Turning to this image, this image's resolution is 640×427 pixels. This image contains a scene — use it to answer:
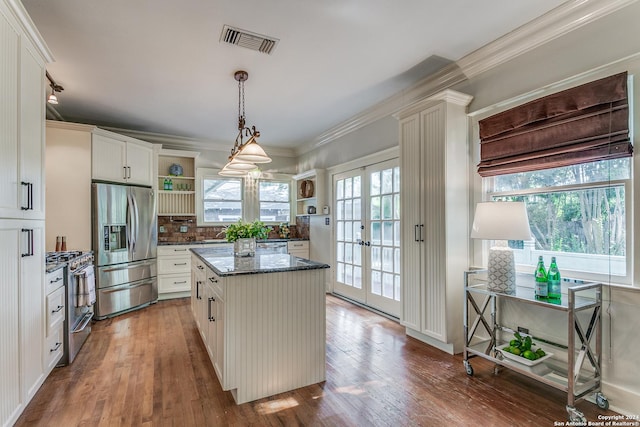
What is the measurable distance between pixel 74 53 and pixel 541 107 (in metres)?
3.88

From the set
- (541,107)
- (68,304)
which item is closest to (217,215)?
(68,304)

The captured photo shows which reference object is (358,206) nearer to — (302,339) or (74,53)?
(302,339)

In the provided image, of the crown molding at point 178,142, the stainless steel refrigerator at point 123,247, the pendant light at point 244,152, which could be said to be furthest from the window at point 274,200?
the pendant light at point 244,152

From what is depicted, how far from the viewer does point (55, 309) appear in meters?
2.58

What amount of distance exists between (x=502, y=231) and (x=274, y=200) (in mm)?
4655

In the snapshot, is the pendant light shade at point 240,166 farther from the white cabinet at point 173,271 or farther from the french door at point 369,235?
the white cabinet at point 173,271

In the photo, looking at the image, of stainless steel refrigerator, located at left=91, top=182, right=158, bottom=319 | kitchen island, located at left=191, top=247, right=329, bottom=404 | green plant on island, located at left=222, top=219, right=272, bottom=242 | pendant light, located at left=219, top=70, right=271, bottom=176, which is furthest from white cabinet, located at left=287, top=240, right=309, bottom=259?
kitchen island, located at left=191, top=247, right=329, bottom=404

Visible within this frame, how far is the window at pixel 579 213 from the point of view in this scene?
206cm

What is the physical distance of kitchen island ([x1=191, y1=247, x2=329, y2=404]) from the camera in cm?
214

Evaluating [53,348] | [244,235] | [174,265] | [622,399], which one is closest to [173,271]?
[174,265]

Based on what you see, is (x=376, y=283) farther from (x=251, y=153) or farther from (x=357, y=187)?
(x=251, y=153)

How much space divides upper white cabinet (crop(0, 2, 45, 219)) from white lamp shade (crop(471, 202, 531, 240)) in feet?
9.93

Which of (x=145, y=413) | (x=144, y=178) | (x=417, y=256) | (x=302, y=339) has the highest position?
(x=144, y=178)

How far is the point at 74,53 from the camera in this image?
280cm
